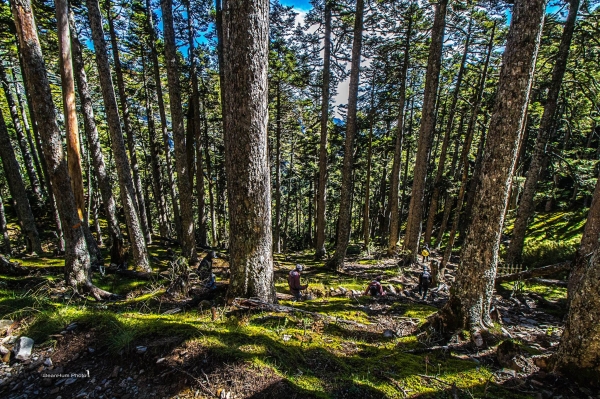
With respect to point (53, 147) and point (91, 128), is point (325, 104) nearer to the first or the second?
point (91, 128)

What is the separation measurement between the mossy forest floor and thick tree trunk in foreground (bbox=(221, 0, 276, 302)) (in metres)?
0.84

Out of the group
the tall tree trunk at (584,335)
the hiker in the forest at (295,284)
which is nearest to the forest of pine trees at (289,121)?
the tall tree trunk at (584,335)

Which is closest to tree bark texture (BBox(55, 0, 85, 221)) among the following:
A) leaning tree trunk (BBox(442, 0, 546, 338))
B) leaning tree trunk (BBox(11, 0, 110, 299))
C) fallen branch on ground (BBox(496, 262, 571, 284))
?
leaning tree trunk (BBox(11, 0, 110, 299))

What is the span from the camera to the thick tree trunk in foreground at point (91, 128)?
8688mm

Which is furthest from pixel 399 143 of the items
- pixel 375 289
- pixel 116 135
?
pixel 116 135

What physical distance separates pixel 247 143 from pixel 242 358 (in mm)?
3249

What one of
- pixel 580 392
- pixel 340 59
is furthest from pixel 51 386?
pixel 340 59

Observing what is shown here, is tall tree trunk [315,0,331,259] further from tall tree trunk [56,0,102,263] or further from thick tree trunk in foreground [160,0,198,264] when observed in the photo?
tall tree trunk [56,0,102,263]

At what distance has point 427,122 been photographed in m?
11.5

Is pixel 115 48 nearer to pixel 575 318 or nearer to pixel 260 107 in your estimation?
pixel 260 107

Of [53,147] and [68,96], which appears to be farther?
[68,96]

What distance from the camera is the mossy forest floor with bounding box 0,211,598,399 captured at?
306 cm

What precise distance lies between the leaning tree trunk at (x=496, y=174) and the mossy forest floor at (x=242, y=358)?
580 mm

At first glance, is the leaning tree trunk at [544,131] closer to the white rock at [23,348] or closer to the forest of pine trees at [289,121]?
the forest of pine trees at [289,121]
